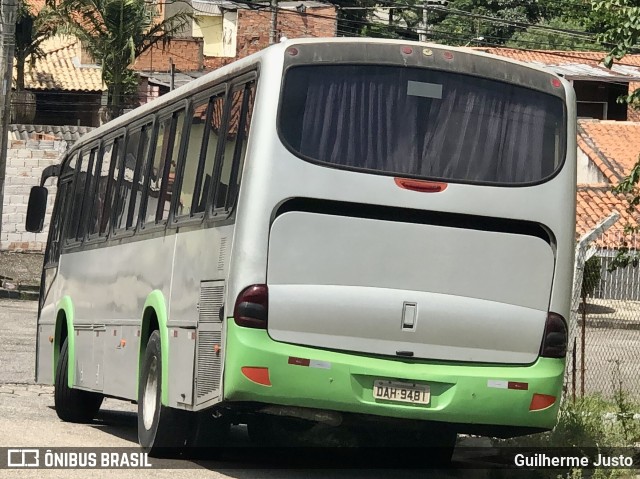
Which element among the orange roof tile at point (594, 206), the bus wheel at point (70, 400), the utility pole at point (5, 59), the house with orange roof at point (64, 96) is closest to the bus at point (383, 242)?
the bus wheel at point (70, 400)

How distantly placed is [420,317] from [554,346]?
3.22 ft

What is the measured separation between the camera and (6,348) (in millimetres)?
23688

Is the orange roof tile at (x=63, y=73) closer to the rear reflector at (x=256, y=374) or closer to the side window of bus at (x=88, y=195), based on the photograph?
the side window of bus at (x=88, y=195)

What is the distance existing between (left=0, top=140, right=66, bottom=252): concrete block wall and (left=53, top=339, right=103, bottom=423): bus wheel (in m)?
26.8

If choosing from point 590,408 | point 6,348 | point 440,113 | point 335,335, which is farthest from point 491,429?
point 6,348

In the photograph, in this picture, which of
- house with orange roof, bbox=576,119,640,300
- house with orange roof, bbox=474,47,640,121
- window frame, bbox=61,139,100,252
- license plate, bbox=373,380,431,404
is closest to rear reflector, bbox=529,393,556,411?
license plate, bbox=373,380,431,404

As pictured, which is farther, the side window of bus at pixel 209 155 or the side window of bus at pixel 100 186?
the side window of bus at pixel 100 186

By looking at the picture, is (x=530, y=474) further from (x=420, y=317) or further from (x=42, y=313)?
(x=42, y=313)

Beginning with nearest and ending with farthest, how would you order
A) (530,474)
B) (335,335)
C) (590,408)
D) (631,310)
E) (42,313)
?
(335,335)
(530,474)
(590,408)
(42,313)
(631,310)

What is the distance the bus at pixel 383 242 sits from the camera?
9.43 meters

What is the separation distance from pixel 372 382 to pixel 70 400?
607 centimetres

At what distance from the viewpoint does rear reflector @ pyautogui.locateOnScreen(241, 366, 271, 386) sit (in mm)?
9375

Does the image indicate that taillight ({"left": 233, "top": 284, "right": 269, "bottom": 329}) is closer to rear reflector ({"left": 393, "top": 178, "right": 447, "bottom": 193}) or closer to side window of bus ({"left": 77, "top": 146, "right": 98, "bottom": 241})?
rear reflector ({"left": 393, "top": 178, "right": 447, "bottom": 193})

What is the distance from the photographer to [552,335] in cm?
984
